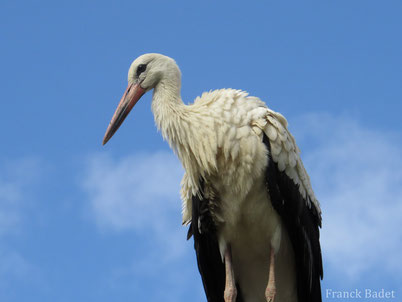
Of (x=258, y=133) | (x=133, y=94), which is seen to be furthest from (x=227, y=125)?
(x=133, y=94)

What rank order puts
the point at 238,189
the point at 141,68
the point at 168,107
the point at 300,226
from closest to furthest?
1. the point at 238,189
2. the point at 168,107
3. the point at 300,226
4. the point at 141,68

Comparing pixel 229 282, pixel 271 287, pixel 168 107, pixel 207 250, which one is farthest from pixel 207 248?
pixel 168 107

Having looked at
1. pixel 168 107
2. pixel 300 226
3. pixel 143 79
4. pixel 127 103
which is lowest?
pixel 300 226

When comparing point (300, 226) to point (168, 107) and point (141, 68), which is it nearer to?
point (168, 107)

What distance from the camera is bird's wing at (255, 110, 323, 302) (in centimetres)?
471

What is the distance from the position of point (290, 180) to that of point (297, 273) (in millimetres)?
884

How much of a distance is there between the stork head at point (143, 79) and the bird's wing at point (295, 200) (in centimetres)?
85

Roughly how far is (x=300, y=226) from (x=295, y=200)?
8.9 inches

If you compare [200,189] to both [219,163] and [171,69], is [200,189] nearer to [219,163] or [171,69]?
[219,163]

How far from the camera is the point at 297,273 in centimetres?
523

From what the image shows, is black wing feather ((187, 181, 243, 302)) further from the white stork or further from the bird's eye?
the bird's eye

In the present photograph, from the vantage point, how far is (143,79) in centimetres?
507

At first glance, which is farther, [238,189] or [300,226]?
[300,226]

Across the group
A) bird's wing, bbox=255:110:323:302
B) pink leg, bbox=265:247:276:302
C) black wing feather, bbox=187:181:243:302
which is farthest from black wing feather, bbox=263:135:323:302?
black wing feather, bbox=187:181:243:302
